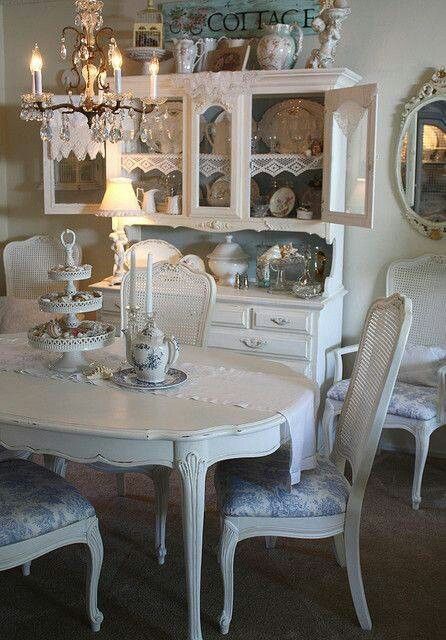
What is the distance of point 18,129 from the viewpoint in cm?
470

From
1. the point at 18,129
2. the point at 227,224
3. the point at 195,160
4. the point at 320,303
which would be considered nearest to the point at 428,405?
the point at 320,303

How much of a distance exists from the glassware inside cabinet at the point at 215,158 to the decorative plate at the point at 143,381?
1544mm

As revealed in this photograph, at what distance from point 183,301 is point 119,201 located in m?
0.99

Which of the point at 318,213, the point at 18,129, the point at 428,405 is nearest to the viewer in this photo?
the point at 428,405

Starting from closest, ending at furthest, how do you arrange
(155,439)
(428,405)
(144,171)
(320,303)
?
(155,439), (428,405), (320,303), (144,171)

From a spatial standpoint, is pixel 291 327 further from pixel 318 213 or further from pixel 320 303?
pixel 318 213

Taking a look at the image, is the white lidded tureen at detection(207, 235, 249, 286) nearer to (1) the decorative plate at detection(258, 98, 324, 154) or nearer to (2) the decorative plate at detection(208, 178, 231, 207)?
(2) the decorative plate at detection(208, 178, 231, 207)

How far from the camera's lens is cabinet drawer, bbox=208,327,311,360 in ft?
12.4

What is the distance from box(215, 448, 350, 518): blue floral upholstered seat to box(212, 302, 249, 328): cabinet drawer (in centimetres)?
139

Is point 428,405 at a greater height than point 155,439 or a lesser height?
lesser

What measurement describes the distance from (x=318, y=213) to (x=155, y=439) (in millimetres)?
2095

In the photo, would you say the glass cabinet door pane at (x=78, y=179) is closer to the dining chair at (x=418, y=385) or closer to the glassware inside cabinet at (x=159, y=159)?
the glassware inside cabinet at (x=159, y=159)

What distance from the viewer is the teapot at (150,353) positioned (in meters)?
2.49

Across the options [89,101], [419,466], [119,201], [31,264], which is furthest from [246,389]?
[31,264]
